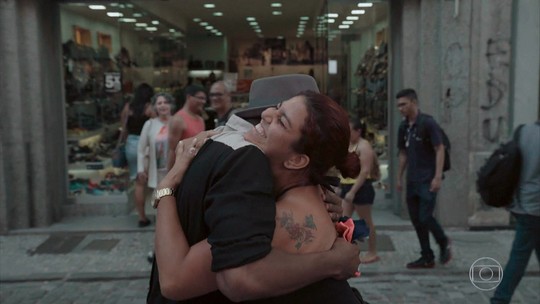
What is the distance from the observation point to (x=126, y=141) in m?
9.77

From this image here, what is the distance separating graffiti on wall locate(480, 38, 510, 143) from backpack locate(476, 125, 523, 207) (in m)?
3.49

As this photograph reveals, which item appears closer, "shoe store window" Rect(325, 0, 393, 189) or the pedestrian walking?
the pedestrian walking

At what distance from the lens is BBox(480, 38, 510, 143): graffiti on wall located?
8.83 m

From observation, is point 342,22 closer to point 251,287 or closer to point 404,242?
point 404,242

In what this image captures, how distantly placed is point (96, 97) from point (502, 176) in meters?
6.55

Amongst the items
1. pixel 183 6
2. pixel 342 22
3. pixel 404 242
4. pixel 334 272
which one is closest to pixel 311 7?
pixel 342 22

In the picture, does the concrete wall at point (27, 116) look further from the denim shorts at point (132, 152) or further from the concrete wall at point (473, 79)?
the concrete wall at point (473, 79)

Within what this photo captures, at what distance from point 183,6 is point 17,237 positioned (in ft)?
15.1

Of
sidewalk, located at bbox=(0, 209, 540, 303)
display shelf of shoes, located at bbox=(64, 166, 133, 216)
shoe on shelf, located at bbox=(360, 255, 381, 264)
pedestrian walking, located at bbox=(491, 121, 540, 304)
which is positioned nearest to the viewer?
pedestrian walking, located at bbox=(491, 121, 540, 304)

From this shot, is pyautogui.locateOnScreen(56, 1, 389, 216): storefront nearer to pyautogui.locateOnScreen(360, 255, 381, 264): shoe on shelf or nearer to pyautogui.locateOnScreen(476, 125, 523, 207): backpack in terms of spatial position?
pyautogui.locateOnScreen(360, 255, 381, 264): shoe on shelf

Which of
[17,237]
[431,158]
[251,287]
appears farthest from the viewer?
[17,237]

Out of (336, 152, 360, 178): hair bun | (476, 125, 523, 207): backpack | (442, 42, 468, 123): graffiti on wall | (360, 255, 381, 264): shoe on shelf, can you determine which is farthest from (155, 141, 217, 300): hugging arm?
(442, 42, 468, 123): graffiti on wall

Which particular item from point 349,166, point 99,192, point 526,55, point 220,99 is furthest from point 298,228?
point 99,192

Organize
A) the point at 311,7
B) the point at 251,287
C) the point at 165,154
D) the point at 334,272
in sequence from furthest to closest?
the point at 311,7, the point at 165,154, the point at 334,272, the point at 251,287
